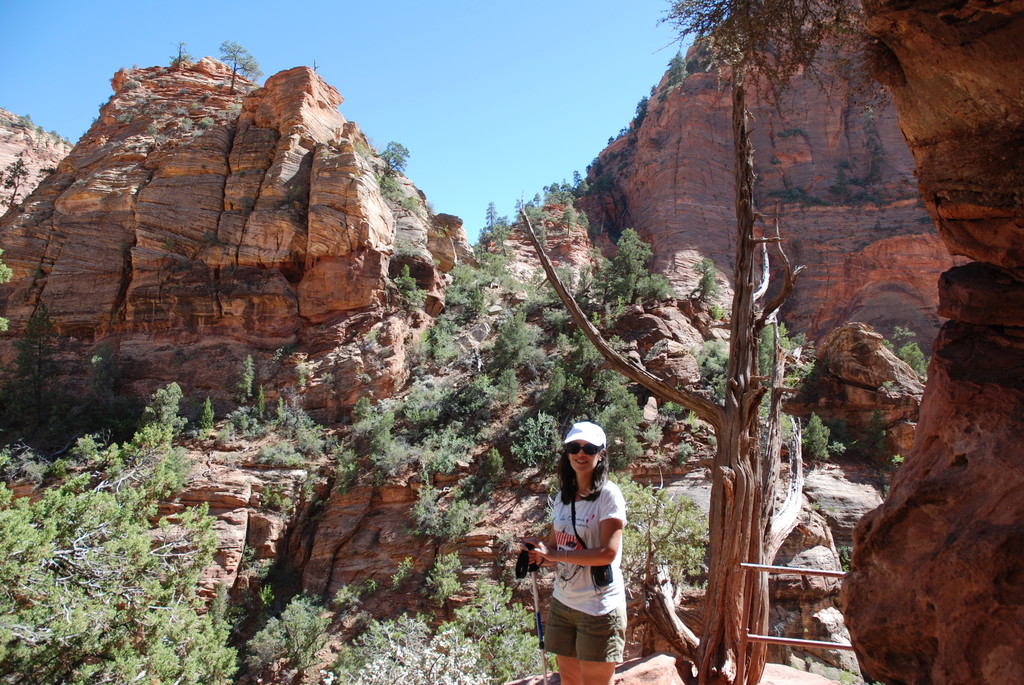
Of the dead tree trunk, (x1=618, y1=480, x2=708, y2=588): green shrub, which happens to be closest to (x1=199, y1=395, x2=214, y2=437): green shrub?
(x1=618, y1=480, x2=708, y2=588): green shrub

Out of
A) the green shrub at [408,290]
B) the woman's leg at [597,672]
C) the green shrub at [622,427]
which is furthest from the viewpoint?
the green shrub at [408,290]

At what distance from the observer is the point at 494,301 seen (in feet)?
76.3

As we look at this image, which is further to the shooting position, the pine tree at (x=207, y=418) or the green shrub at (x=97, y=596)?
the pine tree at (x=207, y=418)

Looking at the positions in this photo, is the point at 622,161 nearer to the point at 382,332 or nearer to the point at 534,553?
the point at 382,332

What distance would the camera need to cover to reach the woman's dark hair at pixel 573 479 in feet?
10.3

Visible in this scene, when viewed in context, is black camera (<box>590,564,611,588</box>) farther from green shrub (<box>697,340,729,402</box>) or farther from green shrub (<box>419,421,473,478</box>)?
green shrub (<box>697,340,729,402</box>)

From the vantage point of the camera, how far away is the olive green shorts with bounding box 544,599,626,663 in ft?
9.79

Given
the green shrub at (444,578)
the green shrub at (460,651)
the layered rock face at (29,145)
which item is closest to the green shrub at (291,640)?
the green shrub at (460,651)

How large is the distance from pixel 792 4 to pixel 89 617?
33.2 feet

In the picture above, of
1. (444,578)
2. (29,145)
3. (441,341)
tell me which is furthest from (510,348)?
(29,145)

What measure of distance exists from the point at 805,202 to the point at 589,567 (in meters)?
35.1

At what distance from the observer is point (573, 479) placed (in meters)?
3.31

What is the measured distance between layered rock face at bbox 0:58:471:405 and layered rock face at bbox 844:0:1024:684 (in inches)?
685

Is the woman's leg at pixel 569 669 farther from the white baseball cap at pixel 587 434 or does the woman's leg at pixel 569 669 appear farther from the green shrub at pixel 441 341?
the green shrub at pixel 441 341
